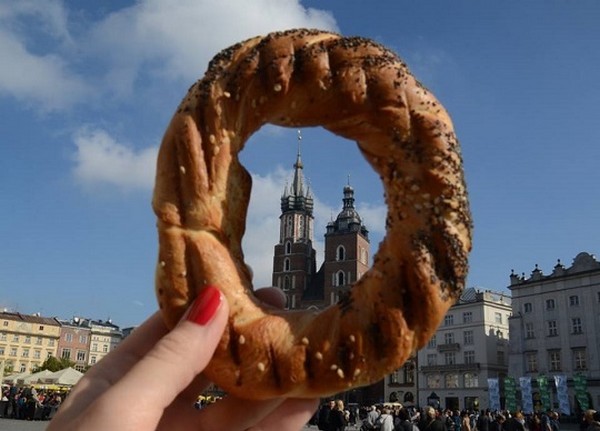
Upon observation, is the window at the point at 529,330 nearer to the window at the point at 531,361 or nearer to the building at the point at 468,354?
the window at the point at 531,361

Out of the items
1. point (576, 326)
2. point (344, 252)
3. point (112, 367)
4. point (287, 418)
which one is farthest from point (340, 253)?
point (112, 367)

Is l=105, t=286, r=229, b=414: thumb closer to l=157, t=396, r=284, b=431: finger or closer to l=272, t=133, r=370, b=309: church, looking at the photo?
l=157, t=396, r=284, b=431: finger

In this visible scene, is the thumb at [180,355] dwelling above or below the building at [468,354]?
below

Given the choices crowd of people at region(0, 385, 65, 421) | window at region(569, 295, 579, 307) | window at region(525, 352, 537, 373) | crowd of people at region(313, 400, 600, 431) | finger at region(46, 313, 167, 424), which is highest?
window at region(569, 295, 579, 307)

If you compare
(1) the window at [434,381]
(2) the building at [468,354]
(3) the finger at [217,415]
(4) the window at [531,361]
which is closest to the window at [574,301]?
(4) the window at [531,361]

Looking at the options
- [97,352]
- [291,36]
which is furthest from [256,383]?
[97,352]

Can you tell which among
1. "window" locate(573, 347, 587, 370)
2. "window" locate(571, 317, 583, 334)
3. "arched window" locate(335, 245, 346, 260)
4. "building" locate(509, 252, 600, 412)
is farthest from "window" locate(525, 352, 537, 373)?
"arched window" locate(335, 245, 346, 260)
